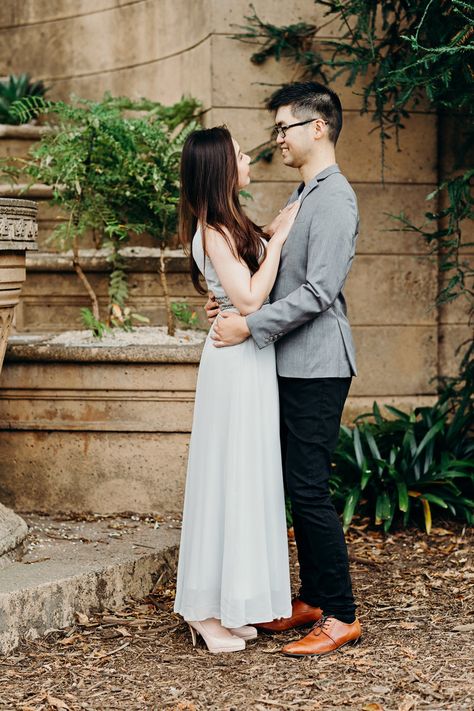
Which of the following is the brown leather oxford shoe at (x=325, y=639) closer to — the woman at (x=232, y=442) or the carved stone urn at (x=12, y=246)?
the woman at (x=232, y=442)

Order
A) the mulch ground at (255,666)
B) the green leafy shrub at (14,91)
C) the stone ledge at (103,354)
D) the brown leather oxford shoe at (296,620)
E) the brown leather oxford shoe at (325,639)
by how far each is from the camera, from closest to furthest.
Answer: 1. the mulch ground at (255,666)
2. the brown leather oxford shoe at (325,639)
3. the brown leather oxford shoe at (296,620)
4. the stone ledge at (103,354)
5. the green leafy shrub at (14,91)

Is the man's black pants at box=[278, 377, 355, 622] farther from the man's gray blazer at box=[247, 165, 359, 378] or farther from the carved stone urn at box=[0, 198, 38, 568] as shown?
the carved stone urn at box=[0, 198, 38, 568]

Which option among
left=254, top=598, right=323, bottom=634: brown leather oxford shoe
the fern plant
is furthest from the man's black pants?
the fern plant

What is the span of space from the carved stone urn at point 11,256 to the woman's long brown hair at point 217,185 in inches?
32.7

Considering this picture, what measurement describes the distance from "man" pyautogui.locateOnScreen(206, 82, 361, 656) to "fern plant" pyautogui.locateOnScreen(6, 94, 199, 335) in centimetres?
189

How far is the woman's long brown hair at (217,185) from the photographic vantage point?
3.64 m

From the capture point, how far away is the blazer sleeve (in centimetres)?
351

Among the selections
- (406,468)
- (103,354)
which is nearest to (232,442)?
(103,354)

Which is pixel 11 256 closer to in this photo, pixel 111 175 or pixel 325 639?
pixel 111 175

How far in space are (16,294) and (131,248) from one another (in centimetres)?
211

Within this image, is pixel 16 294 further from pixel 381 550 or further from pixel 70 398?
pixel 381 550

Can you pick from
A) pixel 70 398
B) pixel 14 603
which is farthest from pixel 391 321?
pixel 14 603

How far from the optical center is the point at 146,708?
3252 mm

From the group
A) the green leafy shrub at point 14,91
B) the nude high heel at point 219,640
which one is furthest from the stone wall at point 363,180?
the nude high heel at point 219,640
